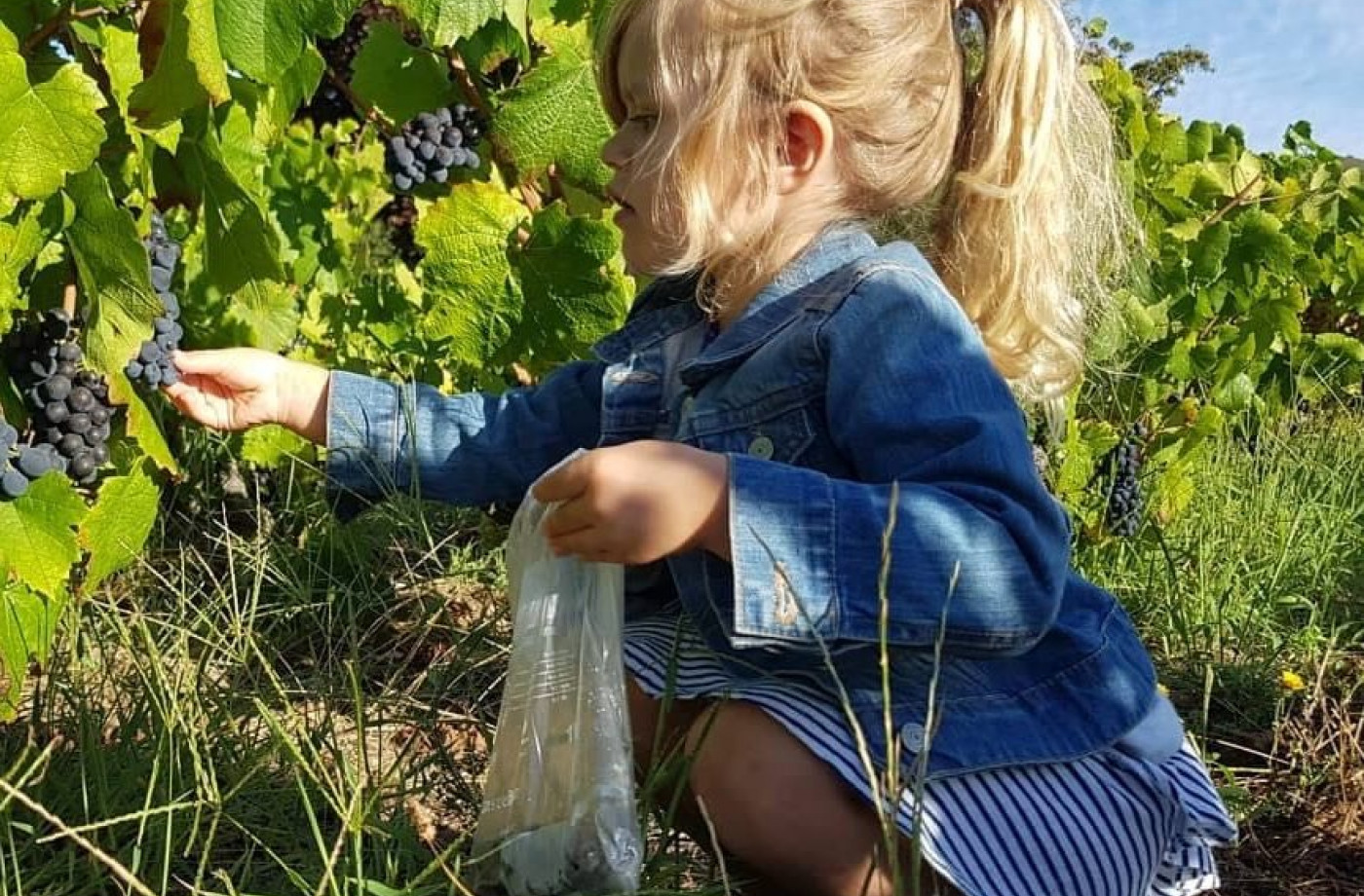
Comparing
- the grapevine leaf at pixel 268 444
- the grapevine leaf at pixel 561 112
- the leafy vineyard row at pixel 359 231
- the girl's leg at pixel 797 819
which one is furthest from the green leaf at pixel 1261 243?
the girl's leg at pixel 797 819

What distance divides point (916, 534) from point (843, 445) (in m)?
0.18

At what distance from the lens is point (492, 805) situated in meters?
1.56

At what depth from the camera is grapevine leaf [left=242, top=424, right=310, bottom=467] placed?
257 centimetres

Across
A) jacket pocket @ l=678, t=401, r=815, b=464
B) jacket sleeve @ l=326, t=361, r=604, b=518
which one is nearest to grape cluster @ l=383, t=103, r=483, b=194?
jacket sleeve @ l=326, t=361, r=604, b=518

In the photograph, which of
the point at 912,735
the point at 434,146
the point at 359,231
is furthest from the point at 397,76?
the point at 359,231

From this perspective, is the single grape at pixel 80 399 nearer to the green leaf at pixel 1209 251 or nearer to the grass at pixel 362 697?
the grass at pixel 362 697

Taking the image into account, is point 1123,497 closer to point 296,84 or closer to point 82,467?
point 296,84

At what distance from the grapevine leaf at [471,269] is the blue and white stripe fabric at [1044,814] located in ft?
3.00

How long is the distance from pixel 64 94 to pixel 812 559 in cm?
85

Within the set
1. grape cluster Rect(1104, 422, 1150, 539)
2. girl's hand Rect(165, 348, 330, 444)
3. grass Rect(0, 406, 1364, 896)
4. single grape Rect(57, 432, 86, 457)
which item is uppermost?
girl's hand Rect(165, 348, 330, 444)

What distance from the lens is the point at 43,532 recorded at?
1.81m

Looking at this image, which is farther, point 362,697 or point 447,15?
point 362,697

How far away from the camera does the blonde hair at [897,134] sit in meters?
1.76

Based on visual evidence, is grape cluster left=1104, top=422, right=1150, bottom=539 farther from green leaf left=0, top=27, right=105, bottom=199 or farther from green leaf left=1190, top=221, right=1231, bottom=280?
green leaf left=0, top=27, right=105, bottom=199
